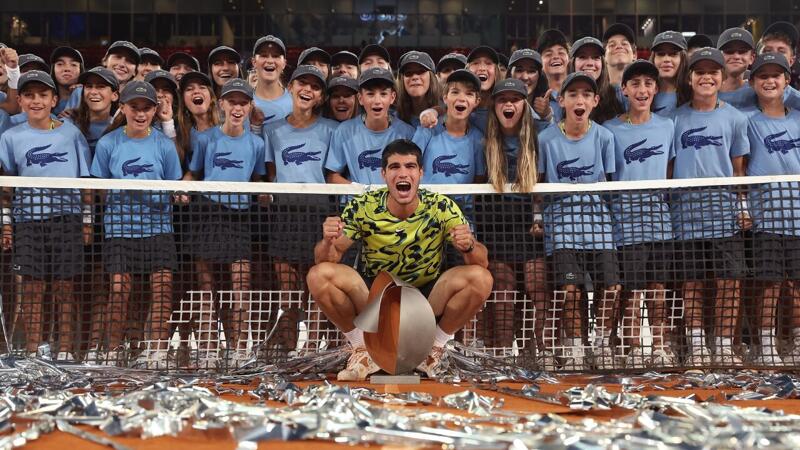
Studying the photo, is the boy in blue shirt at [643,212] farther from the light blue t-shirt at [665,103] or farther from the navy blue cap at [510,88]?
the navy blue cap at [510,88]

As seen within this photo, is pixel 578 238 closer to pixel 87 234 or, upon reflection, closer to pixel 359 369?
pixel 359 369

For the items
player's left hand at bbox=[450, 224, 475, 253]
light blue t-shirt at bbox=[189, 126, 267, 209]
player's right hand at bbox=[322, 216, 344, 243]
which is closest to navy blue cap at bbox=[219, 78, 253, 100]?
light blue t-shirt at bbox=[189, 126, 267, 209]

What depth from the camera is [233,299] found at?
Result: 6.81 m

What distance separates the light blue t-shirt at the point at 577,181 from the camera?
6715 millimetres

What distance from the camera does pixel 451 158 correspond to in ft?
23.2

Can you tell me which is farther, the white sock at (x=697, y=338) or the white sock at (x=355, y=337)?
the white sock at (x=697, y=338)

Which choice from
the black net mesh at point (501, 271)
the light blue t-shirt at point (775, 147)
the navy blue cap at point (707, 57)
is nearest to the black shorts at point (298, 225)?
the black net mesh at point (501, 271)

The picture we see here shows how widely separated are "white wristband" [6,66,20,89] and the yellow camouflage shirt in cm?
323

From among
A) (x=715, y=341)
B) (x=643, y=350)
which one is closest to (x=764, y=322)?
(x=715, y=341)

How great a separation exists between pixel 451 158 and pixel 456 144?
0.34 ft

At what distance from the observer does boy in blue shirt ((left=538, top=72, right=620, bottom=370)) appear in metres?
6.67

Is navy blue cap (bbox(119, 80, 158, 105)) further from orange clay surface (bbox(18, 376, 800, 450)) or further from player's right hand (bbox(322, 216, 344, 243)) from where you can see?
orange clay surface (bbox(18, 376, 800, 450))

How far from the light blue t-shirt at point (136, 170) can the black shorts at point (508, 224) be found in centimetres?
197

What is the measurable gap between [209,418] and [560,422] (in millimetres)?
1242
